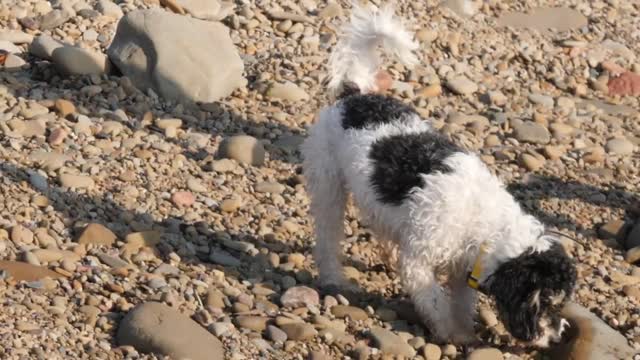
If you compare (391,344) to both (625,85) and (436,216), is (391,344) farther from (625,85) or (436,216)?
(625,85)

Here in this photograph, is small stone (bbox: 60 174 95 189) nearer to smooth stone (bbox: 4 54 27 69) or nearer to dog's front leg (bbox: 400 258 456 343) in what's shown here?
smooth stone (bbox: 4 54 27 69)

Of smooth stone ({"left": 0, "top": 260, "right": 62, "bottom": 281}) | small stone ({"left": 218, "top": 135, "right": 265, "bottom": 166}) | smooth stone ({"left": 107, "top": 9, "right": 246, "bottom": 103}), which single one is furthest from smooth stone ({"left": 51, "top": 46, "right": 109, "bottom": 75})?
smooth stone ({"left": 0, "top": 260, "right": 62, "bottom": 281})

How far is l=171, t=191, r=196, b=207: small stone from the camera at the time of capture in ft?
26.6

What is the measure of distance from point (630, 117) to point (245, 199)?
13.8 ft

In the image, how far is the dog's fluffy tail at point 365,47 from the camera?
7234 millimetres

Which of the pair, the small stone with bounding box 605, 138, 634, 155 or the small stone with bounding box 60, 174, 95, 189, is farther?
the small stone with bounding box 605, 138, 634, 155

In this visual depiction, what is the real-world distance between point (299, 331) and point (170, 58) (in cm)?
389

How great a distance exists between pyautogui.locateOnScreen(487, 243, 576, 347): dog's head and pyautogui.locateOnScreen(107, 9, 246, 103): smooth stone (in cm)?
426

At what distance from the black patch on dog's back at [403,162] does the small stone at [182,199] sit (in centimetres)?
194

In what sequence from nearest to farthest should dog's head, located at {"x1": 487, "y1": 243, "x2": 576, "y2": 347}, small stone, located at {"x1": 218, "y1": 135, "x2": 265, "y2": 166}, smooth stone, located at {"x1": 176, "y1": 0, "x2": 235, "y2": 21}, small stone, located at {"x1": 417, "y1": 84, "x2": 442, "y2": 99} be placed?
dog's head, located at {"x1": 487, "y1": 243, "x2": 576, "y2": 347}, small stone, located at {"x1": 218, "y1": 135, "x2": 265, "y2": 166}, small stone, located at {"x1": 417, "y1": 84, "x2": 442, "y2": 99}, smooth stone, located at {"x1": 176, "y1": 0, "x2": 235, "y2": 21}

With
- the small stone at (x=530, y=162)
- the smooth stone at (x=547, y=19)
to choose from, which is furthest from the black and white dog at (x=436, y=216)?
the smooth stone at (x=547, y=19)

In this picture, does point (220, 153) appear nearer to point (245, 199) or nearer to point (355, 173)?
point (245, 199)

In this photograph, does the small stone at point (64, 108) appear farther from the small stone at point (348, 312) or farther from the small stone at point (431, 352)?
the small stone at point (431, 352)

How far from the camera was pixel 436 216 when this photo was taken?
21.1 ft
